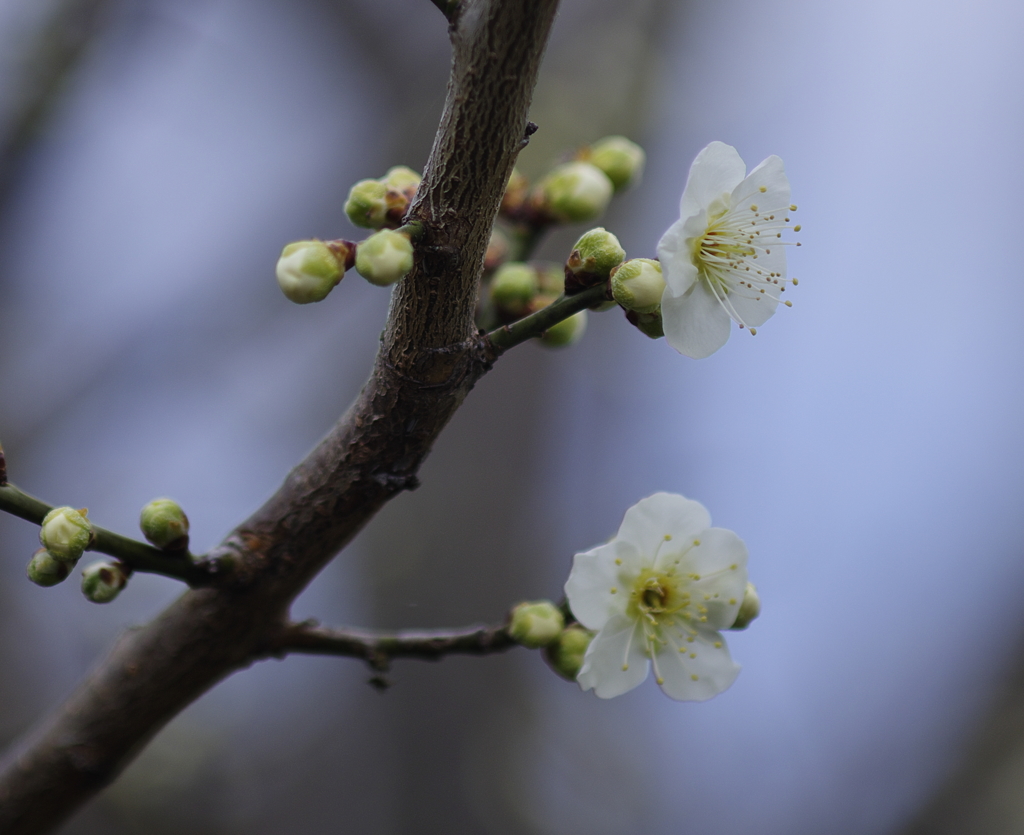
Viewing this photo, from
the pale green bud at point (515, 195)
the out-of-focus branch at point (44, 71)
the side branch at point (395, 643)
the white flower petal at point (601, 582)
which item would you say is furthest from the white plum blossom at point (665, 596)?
the out-of-focus branch at point (44, 71)

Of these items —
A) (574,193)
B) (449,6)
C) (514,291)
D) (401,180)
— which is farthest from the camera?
(574,193)

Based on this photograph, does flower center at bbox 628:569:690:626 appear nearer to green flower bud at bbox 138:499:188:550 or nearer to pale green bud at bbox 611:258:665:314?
pale green bud at bbox 611:258:665:314

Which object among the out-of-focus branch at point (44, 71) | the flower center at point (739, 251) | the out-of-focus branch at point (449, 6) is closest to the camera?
the out-of-focus branch at point (449, 6)

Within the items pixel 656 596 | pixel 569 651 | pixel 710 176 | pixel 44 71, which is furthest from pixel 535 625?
pixel 44 71

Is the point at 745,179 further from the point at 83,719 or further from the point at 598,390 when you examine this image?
the point at 598,390

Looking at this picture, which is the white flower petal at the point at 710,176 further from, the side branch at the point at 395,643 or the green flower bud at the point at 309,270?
the side branch at the point at 395,643

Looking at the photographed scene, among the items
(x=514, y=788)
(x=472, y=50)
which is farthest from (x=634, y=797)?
(x=472, y=50)

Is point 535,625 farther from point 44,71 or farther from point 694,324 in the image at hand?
point 44,71
